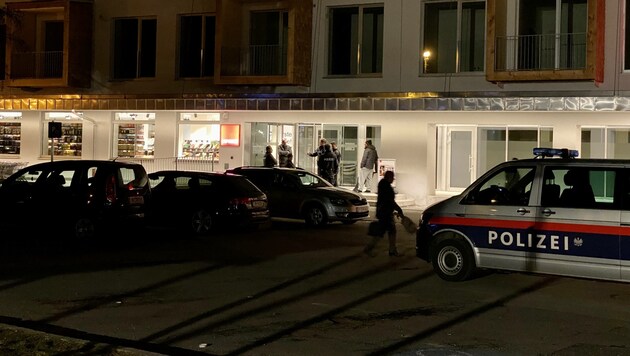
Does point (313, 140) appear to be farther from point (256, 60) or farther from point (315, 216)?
point (315, 216)

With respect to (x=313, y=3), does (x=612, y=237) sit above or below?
below

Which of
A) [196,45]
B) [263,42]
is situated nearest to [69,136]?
[196,45]

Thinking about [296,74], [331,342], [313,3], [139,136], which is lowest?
[331,342]

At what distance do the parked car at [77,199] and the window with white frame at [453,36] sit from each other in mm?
12191

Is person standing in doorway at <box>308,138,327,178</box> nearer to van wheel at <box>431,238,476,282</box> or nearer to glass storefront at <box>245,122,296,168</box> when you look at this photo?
glass storefront at <box>245,122,296,168</box>

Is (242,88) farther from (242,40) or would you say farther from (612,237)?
(612,237)

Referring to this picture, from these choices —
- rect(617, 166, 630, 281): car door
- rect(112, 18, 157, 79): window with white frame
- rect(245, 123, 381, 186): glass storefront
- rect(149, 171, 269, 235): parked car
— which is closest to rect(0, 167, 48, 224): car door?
rect(149, 171, 269, 235): parked car

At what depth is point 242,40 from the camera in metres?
27.3

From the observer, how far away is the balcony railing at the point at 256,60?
26609 millimetres

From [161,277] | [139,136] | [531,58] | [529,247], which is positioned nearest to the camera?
[529,247]

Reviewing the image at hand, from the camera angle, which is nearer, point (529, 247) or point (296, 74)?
point (529, 247)

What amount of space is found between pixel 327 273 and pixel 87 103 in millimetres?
18987

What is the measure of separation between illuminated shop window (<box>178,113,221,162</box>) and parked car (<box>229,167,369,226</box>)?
8.46 metres

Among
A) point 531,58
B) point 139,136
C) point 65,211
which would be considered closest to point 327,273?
point 65,211
